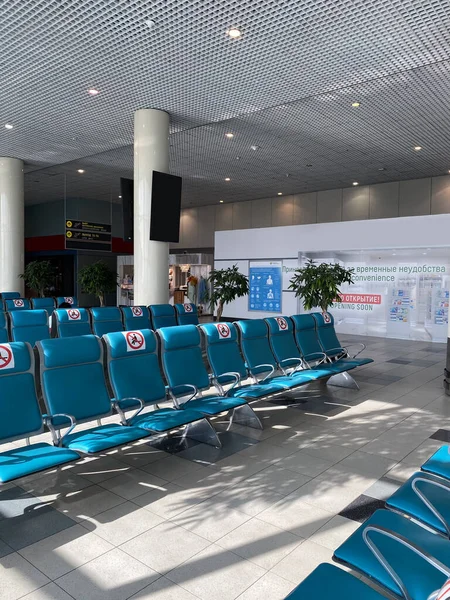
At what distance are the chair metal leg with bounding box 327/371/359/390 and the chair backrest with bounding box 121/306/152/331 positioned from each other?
110 inches

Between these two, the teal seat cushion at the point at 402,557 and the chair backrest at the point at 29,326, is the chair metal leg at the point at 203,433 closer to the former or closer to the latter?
the teal seat cushion at the point at 402,557

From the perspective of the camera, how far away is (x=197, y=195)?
17.1 m

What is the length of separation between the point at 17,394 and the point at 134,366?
1014 mm

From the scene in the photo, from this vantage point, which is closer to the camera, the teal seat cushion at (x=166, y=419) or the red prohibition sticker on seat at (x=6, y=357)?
the red prohibition sticker on seat at (x=6, y=357)

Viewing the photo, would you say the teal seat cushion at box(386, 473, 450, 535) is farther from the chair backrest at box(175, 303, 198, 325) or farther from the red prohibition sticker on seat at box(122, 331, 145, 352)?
the chair backrest at box(175, 303, 198, 325)

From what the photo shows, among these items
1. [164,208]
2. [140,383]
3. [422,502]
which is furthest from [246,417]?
[164,208]

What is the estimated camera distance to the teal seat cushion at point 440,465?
7.89ft

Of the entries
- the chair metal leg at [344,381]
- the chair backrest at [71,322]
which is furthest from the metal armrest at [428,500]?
the chair backrest at [71,322]

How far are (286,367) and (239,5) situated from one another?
153 inches

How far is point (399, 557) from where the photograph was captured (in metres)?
1.75

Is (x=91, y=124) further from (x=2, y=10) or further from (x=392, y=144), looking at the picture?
(x=392, y=144)

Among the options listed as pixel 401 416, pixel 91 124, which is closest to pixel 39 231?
pixel 91 124

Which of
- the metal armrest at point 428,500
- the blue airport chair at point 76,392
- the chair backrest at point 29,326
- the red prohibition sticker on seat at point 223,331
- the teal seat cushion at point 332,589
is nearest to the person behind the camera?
the teal seat cushion at point 332,589

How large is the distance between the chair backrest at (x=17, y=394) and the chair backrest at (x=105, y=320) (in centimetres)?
332
